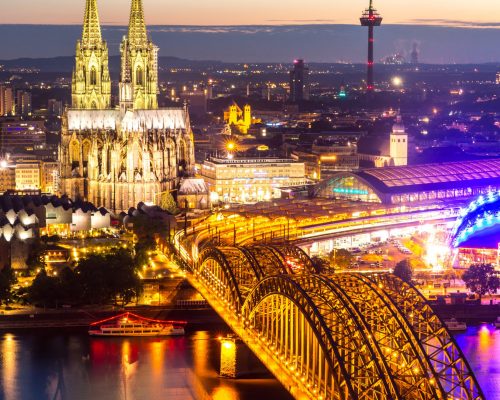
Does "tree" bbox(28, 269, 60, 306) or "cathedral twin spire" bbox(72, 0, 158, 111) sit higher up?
"cathedral twin spire" bbox(72, 0, 158, 111)

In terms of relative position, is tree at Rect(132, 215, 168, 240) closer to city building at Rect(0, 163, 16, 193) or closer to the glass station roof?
the glass station roof

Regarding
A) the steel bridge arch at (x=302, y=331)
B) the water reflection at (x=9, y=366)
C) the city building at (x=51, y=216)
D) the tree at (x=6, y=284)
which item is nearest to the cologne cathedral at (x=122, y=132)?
the city building at (x=51, y=216)

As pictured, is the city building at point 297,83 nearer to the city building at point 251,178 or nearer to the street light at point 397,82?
the street light at point 397,82

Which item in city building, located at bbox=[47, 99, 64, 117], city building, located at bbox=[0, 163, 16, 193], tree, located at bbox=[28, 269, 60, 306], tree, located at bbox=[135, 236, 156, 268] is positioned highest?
city building, located at bbox=[47, 99, 64, 117]

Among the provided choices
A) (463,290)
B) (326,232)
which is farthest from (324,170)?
(463,290)

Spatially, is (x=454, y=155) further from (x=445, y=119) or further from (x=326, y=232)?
(x=445, y=119)

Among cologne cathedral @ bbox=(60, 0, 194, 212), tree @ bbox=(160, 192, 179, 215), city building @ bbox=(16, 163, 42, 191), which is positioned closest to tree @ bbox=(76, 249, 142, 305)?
tree @ bbox=(160, 192, 179, 215)

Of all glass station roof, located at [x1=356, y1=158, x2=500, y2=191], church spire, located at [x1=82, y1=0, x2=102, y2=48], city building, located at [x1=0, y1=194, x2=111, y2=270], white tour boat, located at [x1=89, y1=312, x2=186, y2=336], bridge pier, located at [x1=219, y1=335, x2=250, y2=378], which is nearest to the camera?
bridge pier, located at [x1=219, y1=335, x2=250, y2=378]
